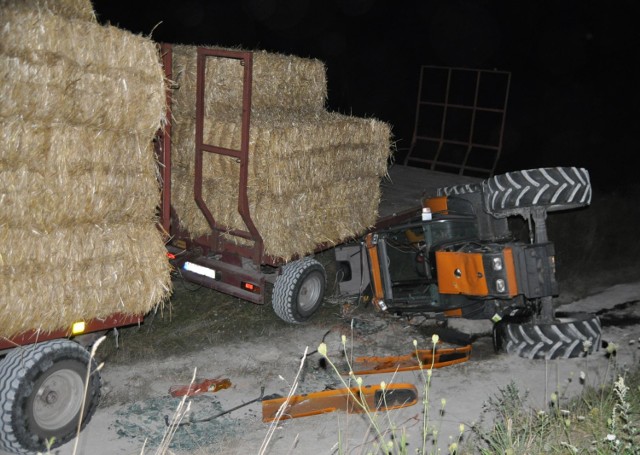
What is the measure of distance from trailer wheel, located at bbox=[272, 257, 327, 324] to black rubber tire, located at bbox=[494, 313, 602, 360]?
2.21 metres

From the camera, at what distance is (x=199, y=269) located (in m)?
8.64

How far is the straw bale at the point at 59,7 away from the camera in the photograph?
5328 mm

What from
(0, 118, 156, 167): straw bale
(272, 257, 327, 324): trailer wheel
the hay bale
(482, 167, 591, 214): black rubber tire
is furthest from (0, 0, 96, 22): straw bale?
(482, 167, 591, 214): black rubber tire

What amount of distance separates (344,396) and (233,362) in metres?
1.64

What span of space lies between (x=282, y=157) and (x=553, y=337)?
3339mm

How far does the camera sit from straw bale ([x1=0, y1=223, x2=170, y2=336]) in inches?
214

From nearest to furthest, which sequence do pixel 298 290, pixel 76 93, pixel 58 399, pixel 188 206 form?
pixel 76 93
pixel 58 399
pixel 298 290
pixel 188 206

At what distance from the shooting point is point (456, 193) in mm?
9227

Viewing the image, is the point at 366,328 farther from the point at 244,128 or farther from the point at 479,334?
the point at 244,128

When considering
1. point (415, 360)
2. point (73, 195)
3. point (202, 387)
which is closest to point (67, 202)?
point (73, 195)

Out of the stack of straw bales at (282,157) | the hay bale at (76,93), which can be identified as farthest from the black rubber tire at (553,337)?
the hay bale at (76,93)

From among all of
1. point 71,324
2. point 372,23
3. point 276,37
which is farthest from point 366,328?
point 372,23

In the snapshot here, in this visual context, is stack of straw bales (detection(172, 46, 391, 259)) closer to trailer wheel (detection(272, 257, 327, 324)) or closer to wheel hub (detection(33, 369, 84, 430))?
trailer wheel (detection(272, 257, 327, 324))

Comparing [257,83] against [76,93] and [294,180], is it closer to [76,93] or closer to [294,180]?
[294,180]
